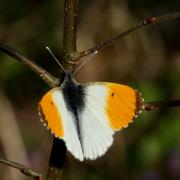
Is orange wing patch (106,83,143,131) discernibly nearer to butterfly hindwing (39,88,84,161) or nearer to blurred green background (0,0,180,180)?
butterfly hindwing (39,88,84,161)

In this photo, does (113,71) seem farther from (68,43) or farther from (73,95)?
(68,43)

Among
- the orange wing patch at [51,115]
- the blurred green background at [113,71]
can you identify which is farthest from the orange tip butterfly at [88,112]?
the blurred green background at [113,71]

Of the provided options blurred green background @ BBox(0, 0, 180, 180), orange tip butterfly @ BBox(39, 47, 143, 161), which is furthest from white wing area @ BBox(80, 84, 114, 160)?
blurred green background @ BBox(0, 0, 180, 180)

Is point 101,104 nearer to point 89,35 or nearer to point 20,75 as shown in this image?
point 89,35

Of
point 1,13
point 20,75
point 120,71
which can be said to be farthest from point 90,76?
point 1,13

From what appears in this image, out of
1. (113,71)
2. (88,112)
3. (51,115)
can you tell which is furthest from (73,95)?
(113,71)

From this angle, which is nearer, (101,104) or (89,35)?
(101,104)

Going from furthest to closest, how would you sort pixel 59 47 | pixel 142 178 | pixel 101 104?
1. pixel 59 47
2. pixel 142 178
3. pixel 101 104
